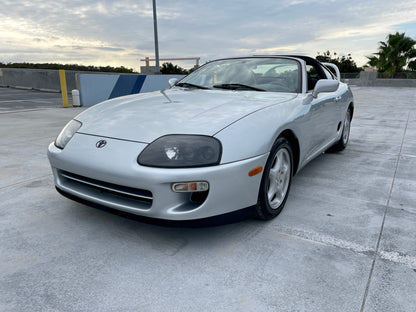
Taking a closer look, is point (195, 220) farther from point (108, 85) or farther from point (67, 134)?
point (108, 85)

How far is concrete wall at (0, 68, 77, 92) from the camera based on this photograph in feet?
62.4

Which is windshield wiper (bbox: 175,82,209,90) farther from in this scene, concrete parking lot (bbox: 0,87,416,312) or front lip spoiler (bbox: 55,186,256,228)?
front lip spoiler (bbox: 55,186,256,228)

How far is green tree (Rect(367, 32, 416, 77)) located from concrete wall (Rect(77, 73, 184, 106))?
94.2 ft

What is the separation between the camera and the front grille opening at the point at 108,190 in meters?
1.98

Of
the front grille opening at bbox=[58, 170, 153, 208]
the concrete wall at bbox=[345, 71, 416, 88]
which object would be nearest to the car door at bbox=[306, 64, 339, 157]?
the front grille opening at bbox=[58, 170, 153, 208]

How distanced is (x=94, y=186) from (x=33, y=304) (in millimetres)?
754

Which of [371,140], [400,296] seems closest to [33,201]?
[400,296]

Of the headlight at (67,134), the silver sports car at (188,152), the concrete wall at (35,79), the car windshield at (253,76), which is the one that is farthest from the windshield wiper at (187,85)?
the concrete wall at (35,79)

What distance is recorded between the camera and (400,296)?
5.46 ft

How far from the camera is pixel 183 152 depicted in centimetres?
194

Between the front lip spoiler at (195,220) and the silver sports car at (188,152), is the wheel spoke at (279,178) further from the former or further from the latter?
the front lip spoiler at (195,220)

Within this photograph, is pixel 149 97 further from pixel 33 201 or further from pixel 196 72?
pixel 33 201

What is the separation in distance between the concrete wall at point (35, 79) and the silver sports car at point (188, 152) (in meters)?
18.3

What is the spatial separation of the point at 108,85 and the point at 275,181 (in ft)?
33.9
